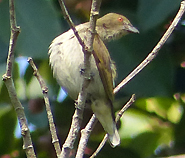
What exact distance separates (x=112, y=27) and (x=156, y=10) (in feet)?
1.53

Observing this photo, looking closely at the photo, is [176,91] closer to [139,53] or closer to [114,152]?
[139,53]

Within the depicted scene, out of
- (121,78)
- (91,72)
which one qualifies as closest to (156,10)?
(121,78)

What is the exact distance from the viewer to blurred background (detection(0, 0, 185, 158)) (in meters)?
3.77

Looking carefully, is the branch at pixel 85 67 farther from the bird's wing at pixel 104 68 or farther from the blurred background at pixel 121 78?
the blurred background at pixel 121 78

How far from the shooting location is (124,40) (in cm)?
407

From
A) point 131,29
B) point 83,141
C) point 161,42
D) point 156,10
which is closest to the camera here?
point 83,141

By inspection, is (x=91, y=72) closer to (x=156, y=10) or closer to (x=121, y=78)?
(x=121, y=78)

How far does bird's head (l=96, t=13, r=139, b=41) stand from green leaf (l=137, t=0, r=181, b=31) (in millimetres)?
213

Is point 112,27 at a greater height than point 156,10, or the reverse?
point 156,10

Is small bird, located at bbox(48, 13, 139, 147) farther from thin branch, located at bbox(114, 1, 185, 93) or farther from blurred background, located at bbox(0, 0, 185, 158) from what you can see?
blurred background, located at bbox(0, 0, 185, 158)

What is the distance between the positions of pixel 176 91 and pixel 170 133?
419 mm

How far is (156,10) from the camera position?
12.7 feet

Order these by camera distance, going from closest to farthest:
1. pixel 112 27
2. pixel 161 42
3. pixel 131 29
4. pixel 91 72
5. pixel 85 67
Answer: pixel 85 67, pixel 161 42, pixel 91 72, pixel 131 29, pixel 112 27

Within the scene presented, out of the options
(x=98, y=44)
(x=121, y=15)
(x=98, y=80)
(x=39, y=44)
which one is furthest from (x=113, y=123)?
(x=121, y=15)
